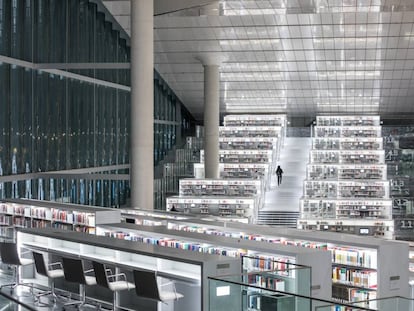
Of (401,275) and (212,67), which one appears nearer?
(401,275)

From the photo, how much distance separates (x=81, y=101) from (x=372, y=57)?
1110 centimetres

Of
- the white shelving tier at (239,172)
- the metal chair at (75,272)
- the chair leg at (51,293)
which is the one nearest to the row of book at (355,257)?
the metal chair at (75,272)

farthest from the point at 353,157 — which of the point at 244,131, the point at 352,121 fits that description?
the point at 244,131

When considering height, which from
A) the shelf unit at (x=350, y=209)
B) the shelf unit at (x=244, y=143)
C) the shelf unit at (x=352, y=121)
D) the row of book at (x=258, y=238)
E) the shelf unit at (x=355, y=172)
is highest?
the shelf unit at (x=352, y=121)

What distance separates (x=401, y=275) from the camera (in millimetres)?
10953

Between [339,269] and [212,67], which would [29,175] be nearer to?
[212,67]

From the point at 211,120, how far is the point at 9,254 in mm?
22998

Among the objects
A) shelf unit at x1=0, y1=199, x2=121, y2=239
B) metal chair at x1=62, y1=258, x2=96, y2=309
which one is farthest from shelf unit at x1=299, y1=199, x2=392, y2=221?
metal chair at x1=62, y1=258, x2=96, y2=309

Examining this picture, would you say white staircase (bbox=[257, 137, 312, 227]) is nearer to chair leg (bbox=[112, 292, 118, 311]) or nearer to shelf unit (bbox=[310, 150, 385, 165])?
shelf unit (bbox=[310, 150, 385, 165])

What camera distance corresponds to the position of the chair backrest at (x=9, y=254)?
444 inches

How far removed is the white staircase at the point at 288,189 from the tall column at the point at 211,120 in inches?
103

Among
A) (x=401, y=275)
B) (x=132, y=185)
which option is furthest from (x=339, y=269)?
(x=132, y=185)

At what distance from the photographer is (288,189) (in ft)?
107

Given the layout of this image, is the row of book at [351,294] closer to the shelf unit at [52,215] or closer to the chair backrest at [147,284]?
the chair backrest at [147,284]
